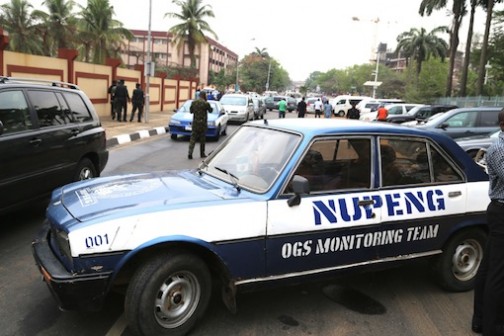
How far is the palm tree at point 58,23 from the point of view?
37.7m

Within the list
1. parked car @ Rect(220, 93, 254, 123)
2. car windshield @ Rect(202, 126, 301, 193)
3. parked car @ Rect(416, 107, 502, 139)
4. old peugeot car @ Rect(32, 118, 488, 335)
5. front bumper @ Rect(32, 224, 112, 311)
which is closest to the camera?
front bumper @ Rect(32, 224, 112, 311)

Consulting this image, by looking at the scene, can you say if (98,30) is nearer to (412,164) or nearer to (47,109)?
(47,109)

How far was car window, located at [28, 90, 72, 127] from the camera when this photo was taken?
573 centimetres

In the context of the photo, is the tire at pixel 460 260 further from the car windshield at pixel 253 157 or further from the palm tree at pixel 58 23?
the palm tree at pixel 58 23

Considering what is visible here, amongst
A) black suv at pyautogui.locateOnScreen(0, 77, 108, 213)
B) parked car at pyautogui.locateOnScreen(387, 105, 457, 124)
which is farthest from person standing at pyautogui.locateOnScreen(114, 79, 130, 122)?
black suv at pyautogui.locateOnScreen(0, 77, 108, 213)

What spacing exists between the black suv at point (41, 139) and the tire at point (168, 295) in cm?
274

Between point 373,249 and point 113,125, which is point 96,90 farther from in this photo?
point 373,249

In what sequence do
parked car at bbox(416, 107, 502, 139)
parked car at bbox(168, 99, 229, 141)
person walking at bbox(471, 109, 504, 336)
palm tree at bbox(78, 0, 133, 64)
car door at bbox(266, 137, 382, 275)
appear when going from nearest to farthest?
person walking at bbox(471, 109, 504, 336)
car door at bbox(266, 137, 382, 275)
parked car at bbox(416, 107, 502, 139)
parked car at bbox(168, 99, 229, 141)
palm tree at bbox(78, 0, 133, 64)

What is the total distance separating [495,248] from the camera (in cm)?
332

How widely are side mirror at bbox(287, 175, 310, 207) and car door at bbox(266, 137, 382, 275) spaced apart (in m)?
0.04

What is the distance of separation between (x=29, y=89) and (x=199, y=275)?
12.2 ft

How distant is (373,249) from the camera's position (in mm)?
3859

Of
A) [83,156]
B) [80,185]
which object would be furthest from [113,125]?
[80,185]

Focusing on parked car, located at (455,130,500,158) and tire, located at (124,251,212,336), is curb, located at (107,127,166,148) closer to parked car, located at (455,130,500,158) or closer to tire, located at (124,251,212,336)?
parked car, located at (455,130,500,158)
